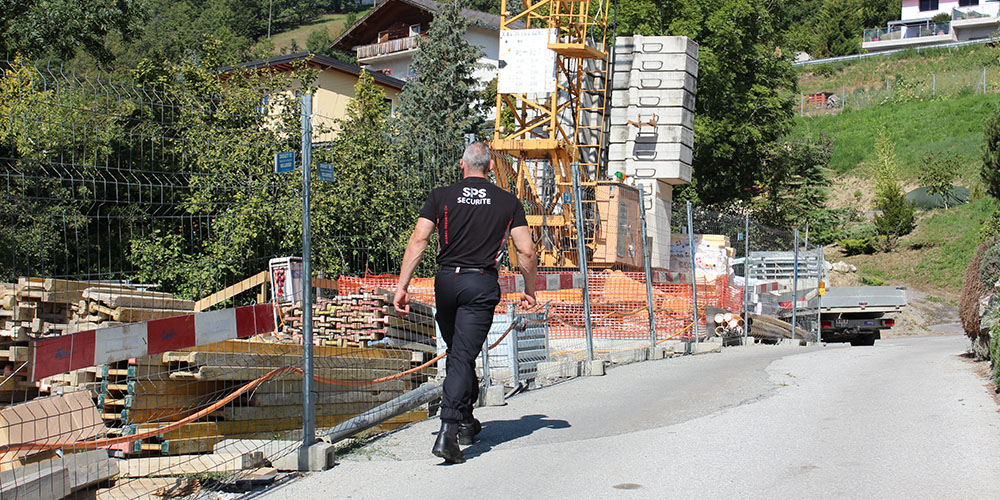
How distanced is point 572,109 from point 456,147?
22102 mm

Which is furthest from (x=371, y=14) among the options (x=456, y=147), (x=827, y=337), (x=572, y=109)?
(x=456, y=147)

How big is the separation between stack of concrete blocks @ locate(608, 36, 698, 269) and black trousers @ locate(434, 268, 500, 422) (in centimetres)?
2475

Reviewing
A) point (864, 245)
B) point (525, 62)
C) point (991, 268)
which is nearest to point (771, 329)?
point (525, 62)

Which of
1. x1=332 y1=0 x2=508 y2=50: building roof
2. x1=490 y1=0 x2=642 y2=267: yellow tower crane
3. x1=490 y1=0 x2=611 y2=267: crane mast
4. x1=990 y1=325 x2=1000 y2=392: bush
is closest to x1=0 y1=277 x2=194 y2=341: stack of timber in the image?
x1=990 y1=325 x2=1000 y2=392: bush

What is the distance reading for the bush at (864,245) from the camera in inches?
1799

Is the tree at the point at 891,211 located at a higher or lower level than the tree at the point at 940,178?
lower

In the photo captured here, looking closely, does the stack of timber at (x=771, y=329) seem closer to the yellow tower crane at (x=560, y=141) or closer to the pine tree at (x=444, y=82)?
the yellow tower crane at (x=560, y=141)

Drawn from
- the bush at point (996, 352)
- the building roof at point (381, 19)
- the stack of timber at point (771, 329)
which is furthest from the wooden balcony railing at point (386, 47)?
the bush at point (996, 352)

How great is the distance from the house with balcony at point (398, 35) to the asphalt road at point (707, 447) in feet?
179

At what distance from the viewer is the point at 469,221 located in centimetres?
677

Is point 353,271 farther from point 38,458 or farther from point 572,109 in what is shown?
point 572,109

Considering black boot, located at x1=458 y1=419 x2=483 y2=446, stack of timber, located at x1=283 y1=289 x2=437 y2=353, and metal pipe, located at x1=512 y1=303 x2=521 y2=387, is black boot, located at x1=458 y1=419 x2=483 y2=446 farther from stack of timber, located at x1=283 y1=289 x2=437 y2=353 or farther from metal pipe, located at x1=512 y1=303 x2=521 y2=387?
metal pipe, located at x1=512 y1=303 x2=521 y2=387

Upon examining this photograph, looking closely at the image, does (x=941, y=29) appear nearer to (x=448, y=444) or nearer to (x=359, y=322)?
(x=359, y=322)

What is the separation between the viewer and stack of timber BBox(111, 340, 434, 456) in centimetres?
680
